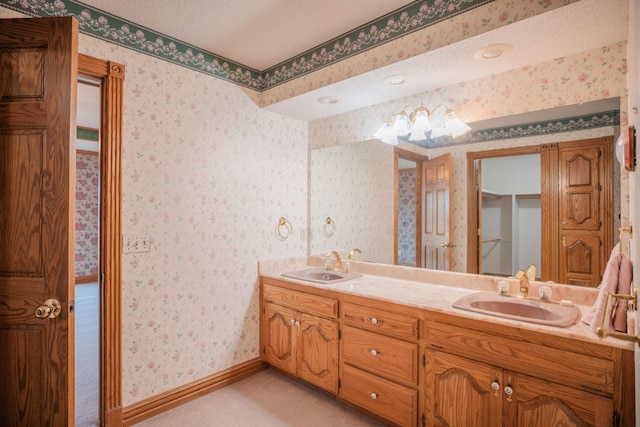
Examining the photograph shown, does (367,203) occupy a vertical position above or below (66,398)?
above

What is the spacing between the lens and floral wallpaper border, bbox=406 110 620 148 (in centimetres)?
177

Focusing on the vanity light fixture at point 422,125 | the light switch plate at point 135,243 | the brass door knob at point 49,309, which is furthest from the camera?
the vanity light fixture at point 422,125

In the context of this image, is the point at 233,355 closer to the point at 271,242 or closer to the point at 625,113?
the point at 271,242

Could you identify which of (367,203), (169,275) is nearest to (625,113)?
(367,203)

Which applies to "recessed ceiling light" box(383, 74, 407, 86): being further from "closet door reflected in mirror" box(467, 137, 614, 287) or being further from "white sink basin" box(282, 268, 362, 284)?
"white sink basin" box(282, 268, 362, 284)

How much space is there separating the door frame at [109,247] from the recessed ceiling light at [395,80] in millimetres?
1676

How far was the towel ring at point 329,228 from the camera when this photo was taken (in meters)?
3.09

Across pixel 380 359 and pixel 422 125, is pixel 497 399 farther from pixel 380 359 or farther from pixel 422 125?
pixel 422 125

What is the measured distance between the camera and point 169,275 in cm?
232

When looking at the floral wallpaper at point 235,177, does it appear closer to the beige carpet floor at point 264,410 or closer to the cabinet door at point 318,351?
the beige carpet floor at point 264,410

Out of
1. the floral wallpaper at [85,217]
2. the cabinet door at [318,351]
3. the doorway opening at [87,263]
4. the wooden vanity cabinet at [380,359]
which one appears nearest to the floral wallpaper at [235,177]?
the doorway opening at [87,263]

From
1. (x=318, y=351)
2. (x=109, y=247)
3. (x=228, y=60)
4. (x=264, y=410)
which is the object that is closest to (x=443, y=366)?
(x=318, y=351)

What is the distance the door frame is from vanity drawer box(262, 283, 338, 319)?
1087mm

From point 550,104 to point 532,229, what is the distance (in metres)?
0.72
